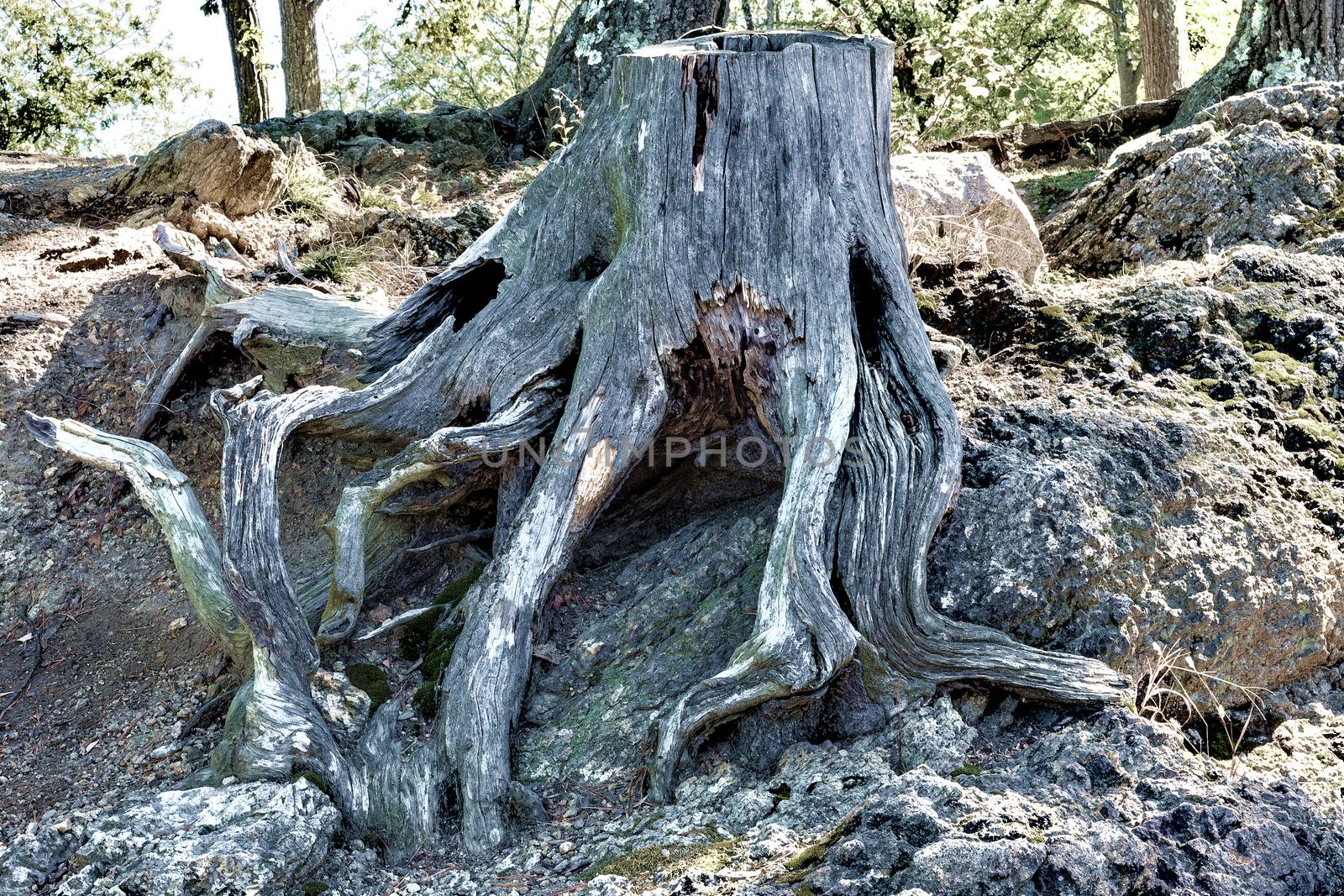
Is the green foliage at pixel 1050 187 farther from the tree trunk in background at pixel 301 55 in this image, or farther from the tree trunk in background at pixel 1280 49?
the tree trunk in background at pixel 301 55

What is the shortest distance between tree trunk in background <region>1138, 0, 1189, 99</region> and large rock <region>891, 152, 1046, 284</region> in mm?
5722

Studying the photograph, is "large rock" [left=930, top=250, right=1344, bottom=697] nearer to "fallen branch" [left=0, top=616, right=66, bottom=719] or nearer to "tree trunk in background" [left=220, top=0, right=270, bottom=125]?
"fallen branch" [left=0, top=616, right=66, bottom=719]

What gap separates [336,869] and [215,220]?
4.75 m

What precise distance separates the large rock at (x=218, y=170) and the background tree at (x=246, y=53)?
4.32m

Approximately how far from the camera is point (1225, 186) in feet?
19.8

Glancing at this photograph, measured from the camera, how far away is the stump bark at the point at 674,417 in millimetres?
3537

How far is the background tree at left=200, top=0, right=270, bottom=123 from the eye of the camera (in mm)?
10797

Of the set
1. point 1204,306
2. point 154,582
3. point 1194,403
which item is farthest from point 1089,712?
point 154,582

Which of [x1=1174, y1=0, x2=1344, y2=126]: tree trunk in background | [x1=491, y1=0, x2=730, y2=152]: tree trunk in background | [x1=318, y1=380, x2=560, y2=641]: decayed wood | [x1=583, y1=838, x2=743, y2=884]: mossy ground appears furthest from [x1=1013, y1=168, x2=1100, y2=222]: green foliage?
[x1=583, y1=838, x2=743, y2=884]: mossy ground

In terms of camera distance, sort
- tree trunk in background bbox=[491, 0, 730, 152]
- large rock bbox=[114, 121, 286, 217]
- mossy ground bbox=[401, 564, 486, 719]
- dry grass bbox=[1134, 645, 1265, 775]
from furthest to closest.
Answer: tree trunk in background bbox=[491, 0, 730, 152], large rock bbox=[114, 121, 286, 217], mossy ground bbox=[401, 564, 486, 719], dry grass bbox=[1134, 645, 1265, 775]

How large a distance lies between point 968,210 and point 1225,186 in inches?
55.2

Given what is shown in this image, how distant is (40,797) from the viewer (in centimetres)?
378

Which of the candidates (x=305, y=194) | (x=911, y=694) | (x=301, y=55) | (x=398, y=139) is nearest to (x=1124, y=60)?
(x=301, y=55)

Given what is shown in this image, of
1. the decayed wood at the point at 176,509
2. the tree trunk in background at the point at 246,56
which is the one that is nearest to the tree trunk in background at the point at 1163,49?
the tree trunk in background at the point at 246,56
